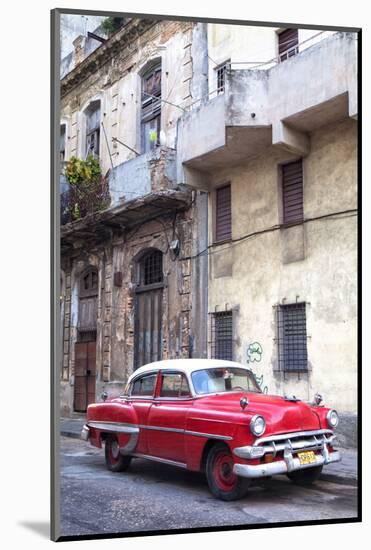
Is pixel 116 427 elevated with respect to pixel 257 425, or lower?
lower

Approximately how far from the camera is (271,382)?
6547mm

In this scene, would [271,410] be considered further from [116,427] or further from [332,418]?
[116,427]

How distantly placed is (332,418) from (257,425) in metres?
0.93

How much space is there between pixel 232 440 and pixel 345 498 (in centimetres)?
136

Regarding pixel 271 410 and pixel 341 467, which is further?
pixel 341 467

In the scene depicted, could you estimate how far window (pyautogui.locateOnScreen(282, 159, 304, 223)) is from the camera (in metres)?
6.83

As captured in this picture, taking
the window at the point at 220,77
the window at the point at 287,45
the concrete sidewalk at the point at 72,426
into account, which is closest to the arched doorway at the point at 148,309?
the concrete sidewalk at the point at 72,426

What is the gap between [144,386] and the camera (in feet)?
21.8

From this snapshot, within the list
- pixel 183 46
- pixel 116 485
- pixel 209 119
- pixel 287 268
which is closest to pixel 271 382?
pixel 287 268

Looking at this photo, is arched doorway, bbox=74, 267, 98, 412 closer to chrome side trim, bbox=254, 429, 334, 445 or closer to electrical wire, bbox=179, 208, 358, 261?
electrical wire, bbox=179, 208, 358, 261

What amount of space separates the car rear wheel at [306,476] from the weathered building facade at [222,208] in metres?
0.66

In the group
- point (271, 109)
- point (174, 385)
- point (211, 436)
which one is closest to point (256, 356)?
point (174, 385)

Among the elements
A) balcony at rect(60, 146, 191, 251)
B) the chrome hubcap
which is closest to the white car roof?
the chrome hubcap

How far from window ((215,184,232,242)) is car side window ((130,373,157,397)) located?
1486 mm
